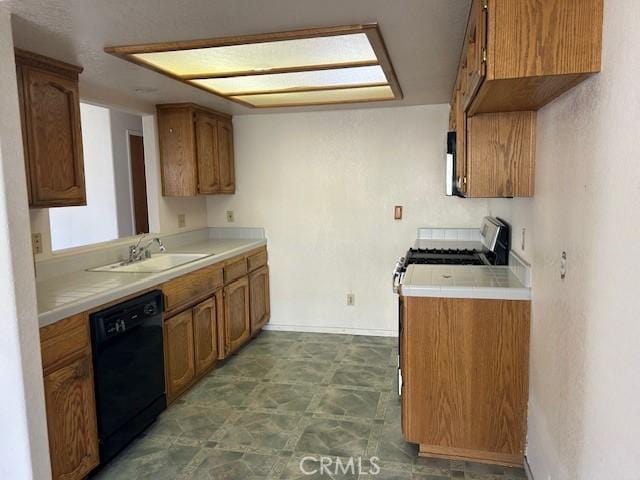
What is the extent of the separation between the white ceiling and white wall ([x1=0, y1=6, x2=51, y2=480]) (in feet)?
0.89

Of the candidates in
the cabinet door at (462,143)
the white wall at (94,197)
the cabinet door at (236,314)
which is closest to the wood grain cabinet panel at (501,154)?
the cabinet door at (462,143)

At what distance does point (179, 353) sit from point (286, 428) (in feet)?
2.77

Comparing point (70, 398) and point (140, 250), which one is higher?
point (140, 250)

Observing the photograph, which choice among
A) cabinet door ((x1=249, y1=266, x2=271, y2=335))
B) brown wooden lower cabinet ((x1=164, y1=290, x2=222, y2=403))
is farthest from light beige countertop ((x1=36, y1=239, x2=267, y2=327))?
cabinet door ((x1=249, y1=266, x2=271, y2=335))

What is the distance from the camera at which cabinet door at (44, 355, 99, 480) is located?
2064 millimetres

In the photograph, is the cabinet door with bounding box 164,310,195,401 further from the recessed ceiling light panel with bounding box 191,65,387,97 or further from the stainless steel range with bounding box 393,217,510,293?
the recessed ceiling light panel with bounding box 191,65,387,97

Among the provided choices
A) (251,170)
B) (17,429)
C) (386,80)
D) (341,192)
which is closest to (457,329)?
(386,80)

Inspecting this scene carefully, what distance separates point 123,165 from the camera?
483 cm

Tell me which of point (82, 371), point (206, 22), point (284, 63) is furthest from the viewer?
point (284, 63)

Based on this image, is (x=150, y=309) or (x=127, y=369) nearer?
(x=127, y=369)

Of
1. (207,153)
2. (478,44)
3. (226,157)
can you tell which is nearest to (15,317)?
(478,44)

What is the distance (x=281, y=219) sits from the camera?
454 cm

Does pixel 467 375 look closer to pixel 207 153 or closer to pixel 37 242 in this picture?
pixel 37 242
